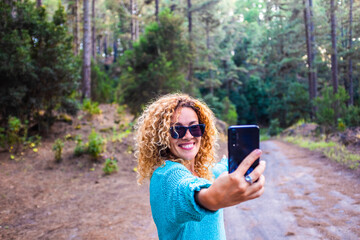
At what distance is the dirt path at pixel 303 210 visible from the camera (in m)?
3.74

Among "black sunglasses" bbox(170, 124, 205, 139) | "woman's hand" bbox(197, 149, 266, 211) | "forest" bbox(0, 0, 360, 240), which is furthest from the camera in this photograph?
"forest" bbox(0, 0, 360, 240)

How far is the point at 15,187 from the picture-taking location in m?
6.31

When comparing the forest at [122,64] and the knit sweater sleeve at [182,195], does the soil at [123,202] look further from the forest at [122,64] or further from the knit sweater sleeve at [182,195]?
the knit sweater sleeve at [182,195]

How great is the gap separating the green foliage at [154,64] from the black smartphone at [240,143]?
11.7m

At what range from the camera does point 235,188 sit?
976 mm

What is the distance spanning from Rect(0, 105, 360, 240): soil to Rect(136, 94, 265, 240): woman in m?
2.56

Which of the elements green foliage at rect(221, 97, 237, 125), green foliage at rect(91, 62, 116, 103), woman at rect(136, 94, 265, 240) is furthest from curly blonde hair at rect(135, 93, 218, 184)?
green foliage at rect(221, 97, 237, 125)

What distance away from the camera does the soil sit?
4.05 m

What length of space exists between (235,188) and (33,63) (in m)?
9.19

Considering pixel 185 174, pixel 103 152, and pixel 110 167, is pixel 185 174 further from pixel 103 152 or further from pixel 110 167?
pixel 103 152

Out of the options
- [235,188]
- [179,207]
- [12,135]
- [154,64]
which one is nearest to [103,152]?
[12,135]

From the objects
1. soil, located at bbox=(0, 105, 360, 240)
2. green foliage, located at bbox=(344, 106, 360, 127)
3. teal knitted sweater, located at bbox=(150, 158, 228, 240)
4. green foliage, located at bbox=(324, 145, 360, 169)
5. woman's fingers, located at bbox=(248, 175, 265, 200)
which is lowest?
soil, located at bbox=(0, 105, 360, 240)

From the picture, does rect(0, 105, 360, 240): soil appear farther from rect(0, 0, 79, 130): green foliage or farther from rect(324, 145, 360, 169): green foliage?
rect(0, 0, 79, 130): green foliage

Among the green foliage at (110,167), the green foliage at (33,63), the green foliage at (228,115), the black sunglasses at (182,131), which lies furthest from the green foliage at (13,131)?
the green foliage at (228,115)
